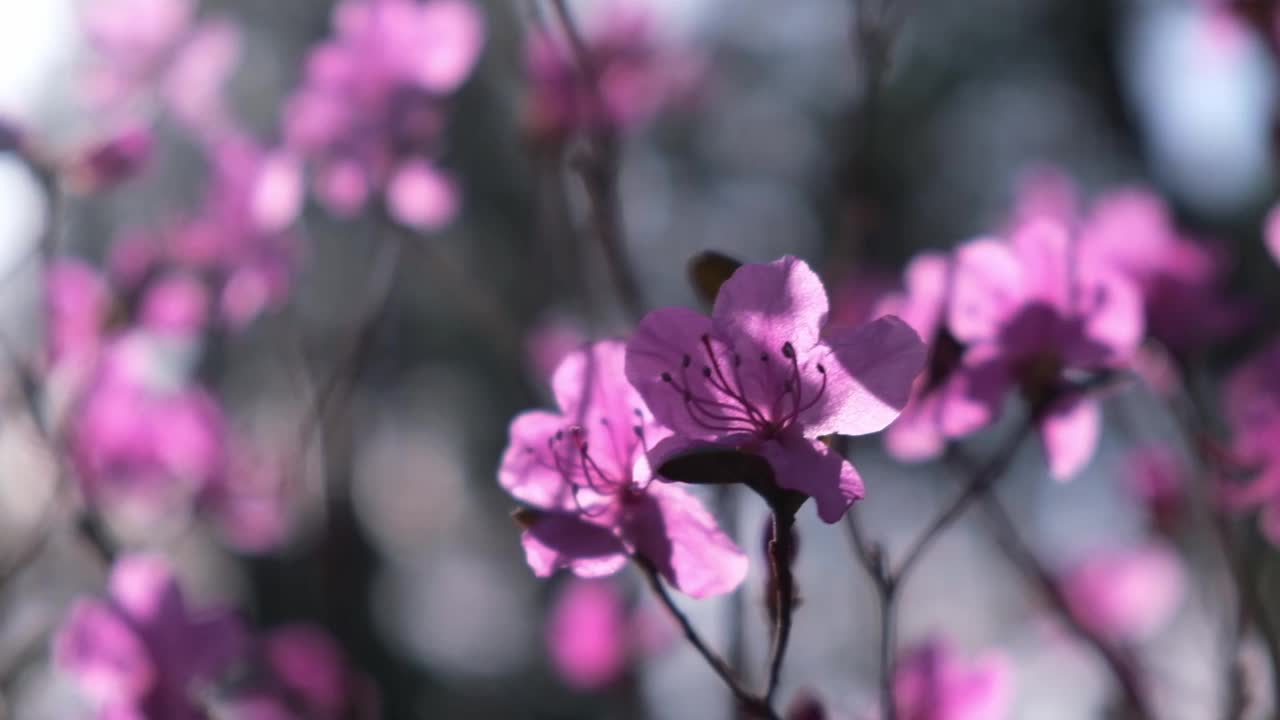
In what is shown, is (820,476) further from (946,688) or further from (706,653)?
(946,688)

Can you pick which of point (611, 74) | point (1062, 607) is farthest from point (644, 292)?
point (1062, 607)

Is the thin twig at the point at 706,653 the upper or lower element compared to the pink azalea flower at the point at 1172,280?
upper

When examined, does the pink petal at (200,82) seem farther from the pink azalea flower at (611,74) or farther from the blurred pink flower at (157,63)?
the pink azalea flower at (611,74)

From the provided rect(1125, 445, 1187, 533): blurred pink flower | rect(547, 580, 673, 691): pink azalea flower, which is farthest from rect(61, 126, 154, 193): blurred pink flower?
rect(1125, 445, 1187, 533): blurred pink flower

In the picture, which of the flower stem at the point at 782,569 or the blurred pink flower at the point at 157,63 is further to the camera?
the blurred pink flower at the point at 157,63

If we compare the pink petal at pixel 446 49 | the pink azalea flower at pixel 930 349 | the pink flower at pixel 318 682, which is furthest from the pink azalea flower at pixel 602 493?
the pink petal at pixel 446 49

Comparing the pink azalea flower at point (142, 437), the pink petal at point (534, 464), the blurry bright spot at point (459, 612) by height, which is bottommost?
the blurry bright spot at point (459, 612)

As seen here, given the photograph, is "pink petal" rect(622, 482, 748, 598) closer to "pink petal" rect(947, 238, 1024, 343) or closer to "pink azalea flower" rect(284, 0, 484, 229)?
"pink petal" rect(947, 238, 1024, 343)
